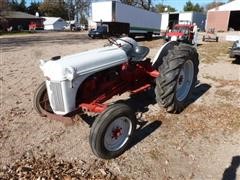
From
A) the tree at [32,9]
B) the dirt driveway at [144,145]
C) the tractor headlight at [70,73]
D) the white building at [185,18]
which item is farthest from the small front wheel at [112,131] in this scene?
the tree at [32,9]

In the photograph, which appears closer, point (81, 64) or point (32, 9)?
point (81, 64)

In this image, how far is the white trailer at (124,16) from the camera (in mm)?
23047

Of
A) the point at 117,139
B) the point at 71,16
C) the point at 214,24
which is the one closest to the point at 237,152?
the point at 117,139

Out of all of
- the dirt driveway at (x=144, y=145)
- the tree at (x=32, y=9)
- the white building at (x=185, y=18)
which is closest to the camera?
the dirt driveway at (x=144, y=145)

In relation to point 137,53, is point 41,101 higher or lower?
lower

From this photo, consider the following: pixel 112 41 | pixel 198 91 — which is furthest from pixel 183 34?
pixel 112 41

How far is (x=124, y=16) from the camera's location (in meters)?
23.5

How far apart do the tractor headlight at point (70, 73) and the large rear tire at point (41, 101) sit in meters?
1.11

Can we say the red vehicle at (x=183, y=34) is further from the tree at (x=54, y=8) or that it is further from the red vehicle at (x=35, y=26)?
the tree at (x=54, y=8)

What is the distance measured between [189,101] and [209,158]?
2260 mm

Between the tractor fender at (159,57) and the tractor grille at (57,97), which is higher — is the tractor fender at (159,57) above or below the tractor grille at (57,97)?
above

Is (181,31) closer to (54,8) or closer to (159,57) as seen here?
(159,57)

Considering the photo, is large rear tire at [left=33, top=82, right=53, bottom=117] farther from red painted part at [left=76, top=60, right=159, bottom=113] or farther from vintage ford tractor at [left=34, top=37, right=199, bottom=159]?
red painted part at [left=76, top=60, right=159, bottom=113]

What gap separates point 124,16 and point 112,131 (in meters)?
20.9
